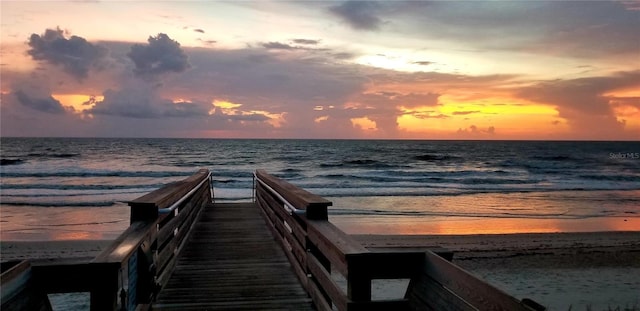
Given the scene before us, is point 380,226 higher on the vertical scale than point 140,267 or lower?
lower

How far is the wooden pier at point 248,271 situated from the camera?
2914mm

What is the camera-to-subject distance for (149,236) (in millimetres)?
4488

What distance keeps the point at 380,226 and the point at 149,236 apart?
43.5 feet

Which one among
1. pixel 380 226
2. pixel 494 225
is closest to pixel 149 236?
pixel 380 226

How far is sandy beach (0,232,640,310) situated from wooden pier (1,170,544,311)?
2620 millimetres

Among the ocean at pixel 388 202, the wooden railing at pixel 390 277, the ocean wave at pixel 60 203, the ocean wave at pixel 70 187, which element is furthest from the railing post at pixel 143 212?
the ocean wave at pixel 70 187

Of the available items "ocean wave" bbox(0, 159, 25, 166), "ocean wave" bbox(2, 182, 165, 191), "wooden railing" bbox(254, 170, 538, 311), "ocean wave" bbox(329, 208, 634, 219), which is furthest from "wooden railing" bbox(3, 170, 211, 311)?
"ocean wave" bbox(0, 159, 25, 166)

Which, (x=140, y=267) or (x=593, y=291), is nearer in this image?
(x=140, y=267)

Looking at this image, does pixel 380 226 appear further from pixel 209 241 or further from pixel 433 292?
pixel 433 292

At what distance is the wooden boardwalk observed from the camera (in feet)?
16.1

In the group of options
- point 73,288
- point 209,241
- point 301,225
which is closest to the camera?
point 73,288

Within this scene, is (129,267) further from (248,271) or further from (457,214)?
(457,214)

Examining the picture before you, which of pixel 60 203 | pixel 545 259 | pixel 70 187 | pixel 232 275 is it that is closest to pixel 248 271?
pixel 232 275

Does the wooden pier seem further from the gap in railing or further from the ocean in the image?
the ocean
